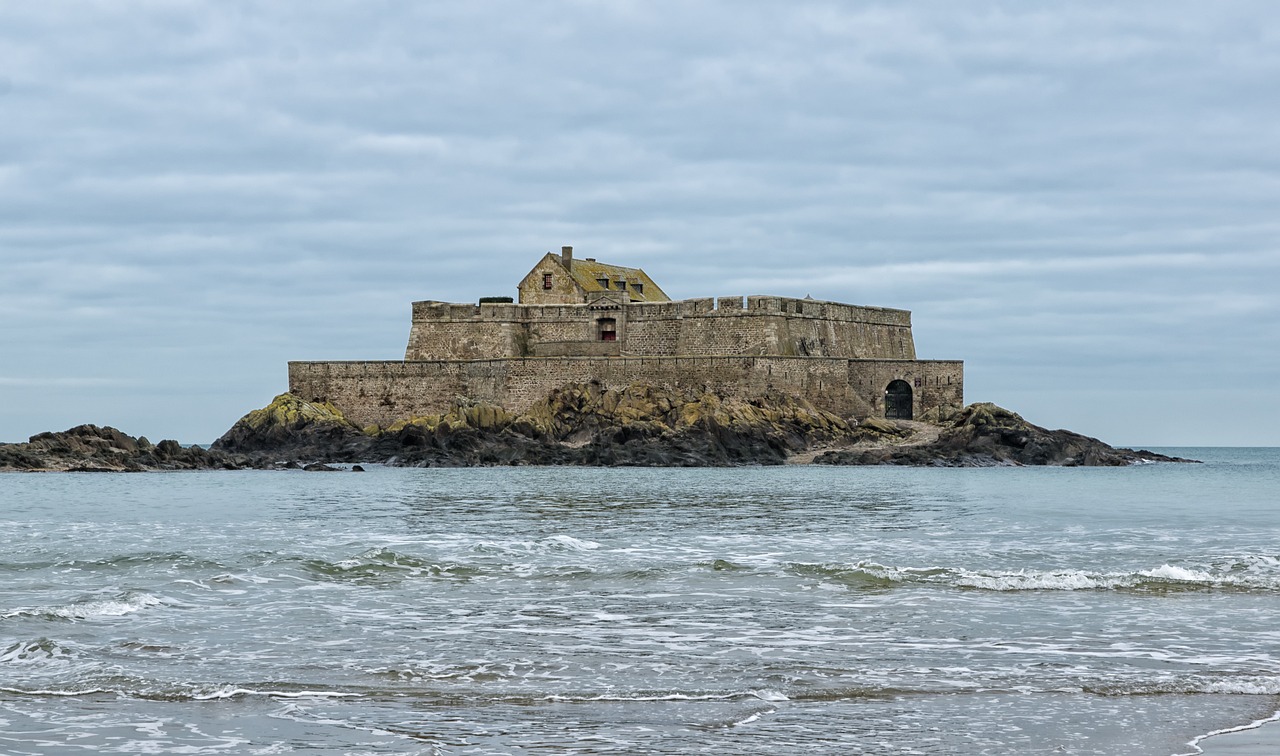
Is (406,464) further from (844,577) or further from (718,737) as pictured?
(718,737)

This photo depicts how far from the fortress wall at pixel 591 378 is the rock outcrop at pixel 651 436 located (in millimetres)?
585

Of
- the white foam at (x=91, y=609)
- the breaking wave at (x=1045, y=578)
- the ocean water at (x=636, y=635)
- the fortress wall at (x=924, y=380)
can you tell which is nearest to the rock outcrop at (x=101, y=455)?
the fortress wall at (x=924, y=380)

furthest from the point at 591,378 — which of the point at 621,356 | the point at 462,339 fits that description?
the point at 462,339

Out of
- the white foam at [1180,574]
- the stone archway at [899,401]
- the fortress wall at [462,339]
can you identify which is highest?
the fortress wall at [462,339]

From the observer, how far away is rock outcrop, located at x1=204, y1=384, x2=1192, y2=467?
36500 millimetres

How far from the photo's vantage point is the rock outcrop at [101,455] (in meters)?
35.7

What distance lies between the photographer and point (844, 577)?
11.1 m

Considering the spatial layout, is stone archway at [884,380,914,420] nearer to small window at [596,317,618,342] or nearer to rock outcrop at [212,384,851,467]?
rock outcrop at [212,384,851,467]

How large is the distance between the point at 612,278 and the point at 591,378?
249 inches

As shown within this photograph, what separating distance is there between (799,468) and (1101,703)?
2836 centimetres

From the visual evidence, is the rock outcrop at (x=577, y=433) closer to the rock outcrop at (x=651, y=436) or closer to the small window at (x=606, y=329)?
the rock outcrop at (x=651, y=436)

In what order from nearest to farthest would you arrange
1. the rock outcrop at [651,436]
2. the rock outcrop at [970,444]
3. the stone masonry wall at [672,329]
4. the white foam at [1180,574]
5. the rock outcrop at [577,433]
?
the white foam at [1180,574]
the rock outcrop at [577,433]
the rock outcrop at [651,436]
the rock outcrop at [970,444]
the stone masonry wall at [672,329]

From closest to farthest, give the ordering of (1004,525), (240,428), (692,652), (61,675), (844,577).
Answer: (61,675), (692,652), (844,577), (1004,525), (240,428)

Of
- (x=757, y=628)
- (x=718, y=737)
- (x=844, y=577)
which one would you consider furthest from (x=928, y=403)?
(x=718, y=737)
